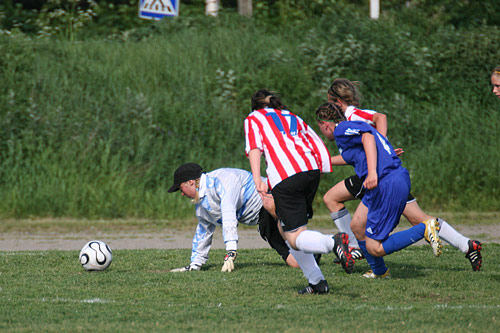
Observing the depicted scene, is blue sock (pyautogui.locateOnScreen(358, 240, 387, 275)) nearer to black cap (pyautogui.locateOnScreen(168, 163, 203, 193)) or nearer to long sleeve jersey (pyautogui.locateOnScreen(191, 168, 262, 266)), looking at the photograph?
long sleeve jersey (pyautogui.locateOnScreen(191, 168, 262, 266))

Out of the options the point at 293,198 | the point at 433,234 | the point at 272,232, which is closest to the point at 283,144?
the point at 293,198

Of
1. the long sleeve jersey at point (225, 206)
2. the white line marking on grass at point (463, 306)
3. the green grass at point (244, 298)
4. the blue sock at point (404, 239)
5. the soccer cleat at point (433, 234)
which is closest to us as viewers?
the green grass at point (244, 298)

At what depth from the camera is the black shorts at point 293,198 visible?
18.6 ft

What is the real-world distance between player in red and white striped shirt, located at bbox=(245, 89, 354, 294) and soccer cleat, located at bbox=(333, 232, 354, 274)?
3 cm

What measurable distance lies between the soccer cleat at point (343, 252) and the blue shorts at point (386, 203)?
1.01 meters

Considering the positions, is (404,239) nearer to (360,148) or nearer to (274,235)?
(360,148)

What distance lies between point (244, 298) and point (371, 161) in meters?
1.56

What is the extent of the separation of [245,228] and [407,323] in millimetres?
7830

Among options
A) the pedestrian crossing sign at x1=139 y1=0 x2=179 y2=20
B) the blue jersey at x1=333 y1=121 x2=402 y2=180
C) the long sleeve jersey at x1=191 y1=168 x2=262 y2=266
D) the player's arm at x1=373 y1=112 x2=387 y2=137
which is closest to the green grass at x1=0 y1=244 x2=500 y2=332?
the long sleeve jersey at x1=191 y1=168 x2=262 y2=266

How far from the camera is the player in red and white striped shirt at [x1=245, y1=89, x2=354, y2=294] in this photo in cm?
566

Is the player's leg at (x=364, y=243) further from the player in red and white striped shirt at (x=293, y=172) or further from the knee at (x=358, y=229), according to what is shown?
the player in red and white striped shirt at (x=293, y=172)

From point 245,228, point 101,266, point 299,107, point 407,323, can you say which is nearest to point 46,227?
point 245,228

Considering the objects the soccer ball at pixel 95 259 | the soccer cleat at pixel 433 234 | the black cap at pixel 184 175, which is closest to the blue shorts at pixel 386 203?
the soccer cleat at pixel 433 234

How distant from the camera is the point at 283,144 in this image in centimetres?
583
